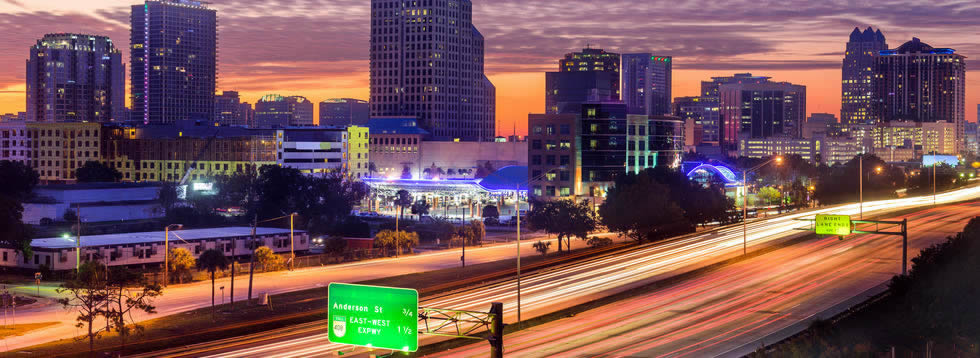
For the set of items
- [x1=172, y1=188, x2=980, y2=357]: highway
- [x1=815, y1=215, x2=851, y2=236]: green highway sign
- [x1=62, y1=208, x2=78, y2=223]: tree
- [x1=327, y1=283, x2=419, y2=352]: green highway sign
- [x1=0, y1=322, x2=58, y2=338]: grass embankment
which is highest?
[x1=815, y1=215, x2=851, y2=236]: green highway sign

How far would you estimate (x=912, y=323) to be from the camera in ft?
159

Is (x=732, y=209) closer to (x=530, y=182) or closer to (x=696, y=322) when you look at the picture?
(x=530, y=182)

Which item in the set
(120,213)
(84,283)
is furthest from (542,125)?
(84,283)

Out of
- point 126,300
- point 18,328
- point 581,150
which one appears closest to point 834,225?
point 126,300

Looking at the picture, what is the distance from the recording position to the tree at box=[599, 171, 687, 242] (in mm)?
101250

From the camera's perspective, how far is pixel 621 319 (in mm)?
53656

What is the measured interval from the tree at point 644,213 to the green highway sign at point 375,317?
7450cm

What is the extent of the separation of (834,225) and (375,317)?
44.2m

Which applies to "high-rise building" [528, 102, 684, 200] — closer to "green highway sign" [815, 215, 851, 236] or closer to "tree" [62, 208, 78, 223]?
"tree" [62, 208, 78, 223]

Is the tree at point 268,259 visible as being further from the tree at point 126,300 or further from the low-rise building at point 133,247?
the tree at point 126,300

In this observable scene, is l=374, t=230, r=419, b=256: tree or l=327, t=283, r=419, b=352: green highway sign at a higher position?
l=327, t=283, r=419, b=352: green highway sign

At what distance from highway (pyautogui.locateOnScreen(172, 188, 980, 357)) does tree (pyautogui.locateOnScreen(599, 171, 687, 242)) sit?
5.29 m

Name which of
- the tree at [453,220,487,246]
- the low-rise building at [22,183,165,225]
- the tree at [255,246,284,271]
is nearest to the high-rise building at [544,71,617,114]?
the tree at [453,220,487,246]

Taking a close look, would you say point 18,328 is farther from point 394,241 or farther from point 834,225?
point 834,225
